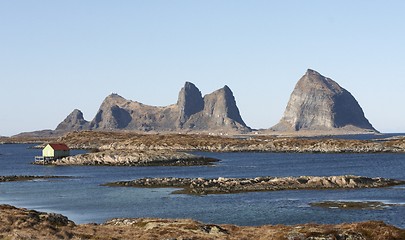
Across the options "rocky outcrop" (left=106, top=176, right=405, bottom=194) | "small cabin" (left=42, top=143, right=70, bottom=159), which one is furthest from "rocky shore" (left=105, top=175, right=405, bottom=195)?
"small cabin" (left=42, top=143, right=70, bottom=159)

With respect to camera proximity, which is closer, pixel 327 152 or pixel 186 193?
pixel 186 193

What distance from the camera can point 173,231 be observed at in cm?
3975

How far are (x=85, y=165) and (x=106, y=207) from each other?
83.0 metres

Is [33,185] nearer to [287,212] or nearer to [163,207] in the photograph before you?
[163,207]

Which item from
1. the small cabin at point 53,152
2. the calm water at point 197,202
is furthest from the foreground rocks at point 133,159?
the calm water at point 197,202

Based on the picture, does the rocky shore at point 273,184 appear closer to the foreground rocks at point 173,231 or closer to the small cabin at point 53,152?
the foreground rocks at point 173,231

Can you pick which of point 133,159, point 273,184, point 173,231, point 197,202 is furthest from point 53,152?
point 173,231

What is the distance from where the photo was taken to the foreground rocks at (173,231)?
116 feet

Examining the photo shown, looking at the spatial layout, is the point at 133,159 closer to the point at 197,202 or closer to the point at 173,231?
the point at 197,202

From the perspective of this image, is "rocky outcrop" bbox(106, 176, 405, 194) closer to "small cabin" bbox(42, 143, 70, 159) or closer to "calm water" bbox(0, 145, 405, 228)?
"calm water" bbox(0, 145, 405, 228)

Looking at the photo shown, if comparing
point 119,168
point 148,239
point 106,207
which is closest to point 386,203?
point 106,207

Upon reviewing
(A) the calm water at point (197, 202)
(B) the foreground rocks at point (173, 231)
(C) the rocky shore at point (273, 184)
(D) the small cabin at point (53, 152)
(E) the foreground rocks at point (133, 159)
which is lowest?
(A) the calm water at point (197, 202)

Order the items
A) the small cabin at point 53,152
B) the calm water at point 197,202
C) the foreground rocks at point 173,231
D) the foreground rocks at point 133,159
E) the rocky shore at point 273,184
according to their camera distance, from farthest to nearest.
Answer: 1. the small cabin at point 53,152
2. the foreground rocks at point 133,159
3. the rocky shore at point 273,184
4. the calm water at point 197,202
5. the foreground rocks at point 173,231

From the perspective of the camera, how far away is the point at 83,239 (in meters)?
36.4
